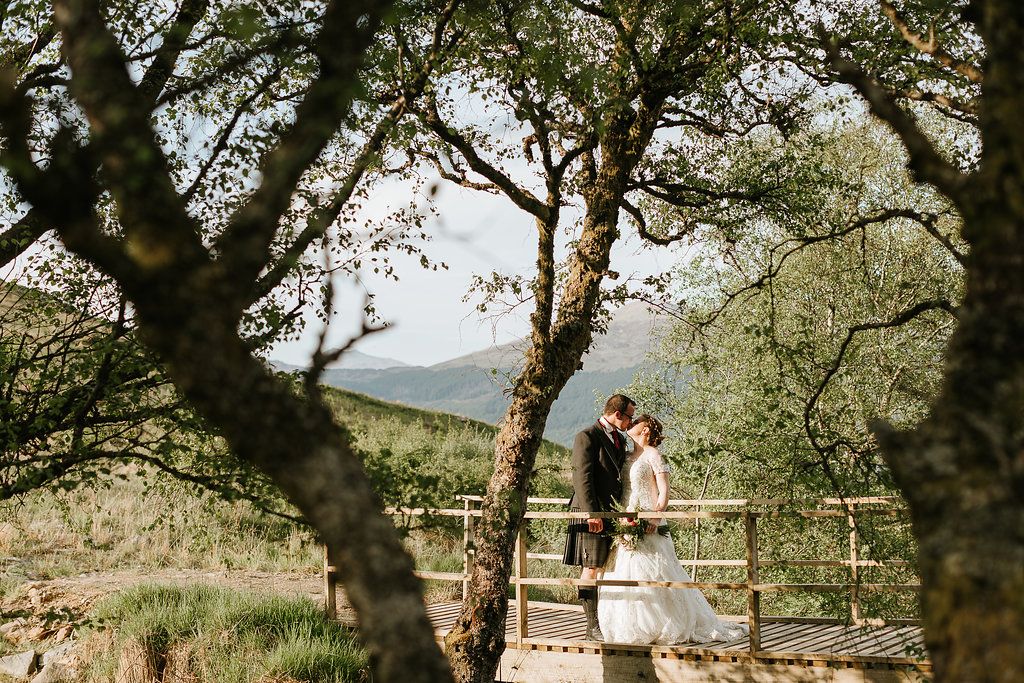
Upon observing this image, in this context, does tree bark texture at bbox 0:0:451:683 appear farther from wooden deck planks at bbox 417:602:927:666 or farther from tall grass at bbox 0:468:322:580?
tall grass at bbox 0:468:322:580

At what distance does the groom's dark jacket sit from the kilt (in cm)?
25

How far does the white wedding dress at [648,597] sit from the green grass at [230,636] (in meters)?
3.00

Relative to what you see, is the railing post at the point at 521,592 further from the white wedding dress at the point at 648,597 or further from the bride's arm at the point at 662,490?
the bride's arm at the point at 662,490

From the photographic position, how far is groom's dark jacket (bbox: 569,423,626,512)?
9.65 m

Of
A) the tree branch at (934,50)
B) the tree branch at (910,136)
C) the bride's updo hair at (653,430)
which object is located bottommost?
the bride's updo hair at (653,430)

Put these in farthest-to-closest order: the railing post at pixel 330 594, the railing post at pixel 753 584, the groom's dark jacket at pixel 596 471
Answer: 1. the railing post at pixel 330 594
2. the groom's dark jacket at pixel 596 471
3. the railing post at pixel 753 584

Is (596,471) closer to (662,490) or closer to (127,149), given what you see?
(662,490)

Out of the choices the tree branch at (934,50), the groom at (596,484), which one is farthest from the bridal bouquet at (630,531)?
the tree branch at (934,50)

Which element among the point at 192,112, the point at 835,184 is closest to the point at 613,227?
the point at 835,184

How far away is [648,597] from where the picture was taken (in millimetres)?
9633

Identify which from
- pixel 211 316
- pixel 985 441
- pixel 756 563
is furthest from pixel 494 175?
pixel 985 441

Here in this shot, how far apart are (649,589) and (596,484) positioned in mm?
1241

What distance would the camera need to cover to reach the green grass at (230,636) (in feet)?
32.9

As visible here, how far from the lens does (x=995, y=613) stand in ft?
6.08
